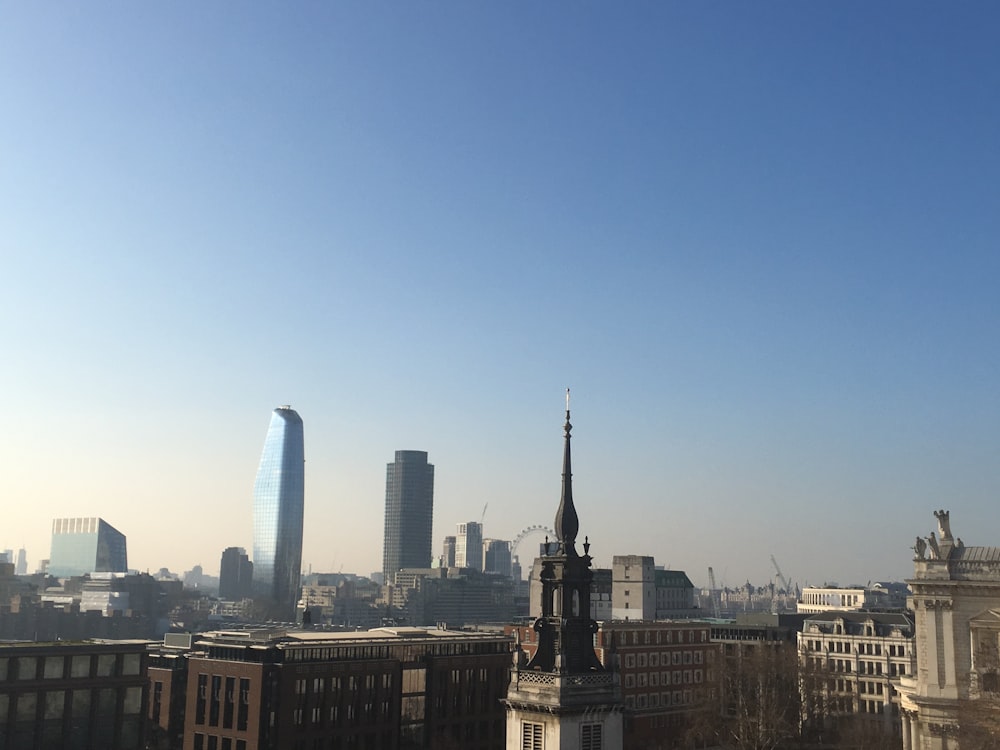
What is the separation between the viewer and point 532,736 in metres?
37.9

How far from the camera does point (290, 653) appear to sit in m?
112

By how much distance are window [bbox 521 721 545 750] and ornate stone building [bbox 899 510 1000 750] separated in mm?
51806

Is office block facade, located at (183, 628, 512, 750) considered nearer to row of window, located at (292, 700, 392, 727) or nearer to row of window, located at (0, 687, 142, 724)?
row of window, located at (292, 700, 392, 727)

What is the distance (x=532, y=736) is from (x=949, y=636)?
2132 inches

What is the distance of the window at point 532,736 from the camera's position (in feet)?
123

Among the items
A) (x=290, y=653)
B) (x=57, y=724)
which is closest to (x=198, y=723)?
(x=290, y=653)

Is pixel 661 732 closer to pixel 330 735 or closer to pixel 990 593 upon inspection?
pixel 330 735

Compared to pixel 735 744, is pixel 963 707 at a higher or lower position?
higher

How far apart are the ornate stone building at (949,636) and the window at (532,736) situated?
5181 cm

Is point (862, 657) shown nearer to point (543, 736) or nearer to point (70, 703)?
point (70, 703)

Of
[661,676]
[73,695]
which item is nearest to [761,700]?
[661,676]

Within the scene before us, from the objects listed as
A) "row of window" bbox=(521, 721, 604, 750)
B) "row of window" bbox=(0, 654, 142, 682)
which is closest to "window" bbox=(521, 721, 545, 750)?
"row of window" bbox=(521, 721, 604, 750)

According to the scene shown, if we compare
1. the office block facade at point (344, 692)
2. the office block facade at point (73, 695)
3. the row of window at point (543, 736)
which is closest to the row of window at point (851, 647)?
the office block facade at point (344, 692)

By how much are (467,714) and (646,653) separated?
2941cm
